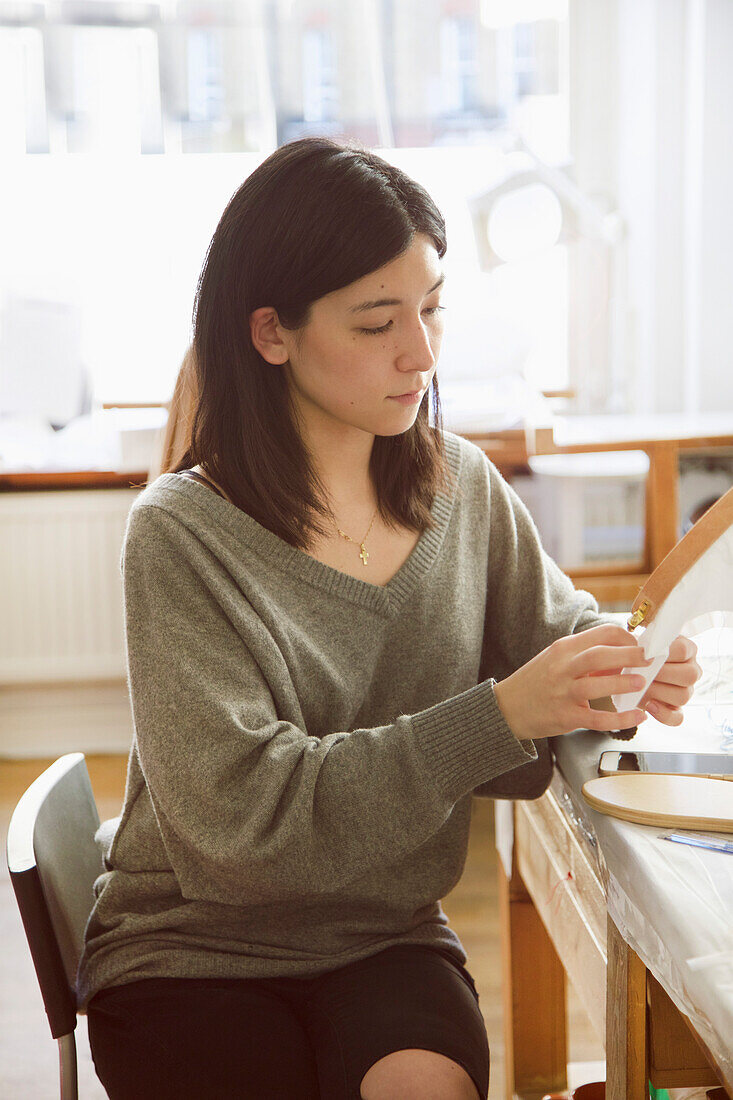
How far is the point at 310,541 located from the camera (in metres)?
1.06

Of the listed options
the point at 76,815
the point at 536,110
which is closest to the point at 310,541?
the point at 76,815

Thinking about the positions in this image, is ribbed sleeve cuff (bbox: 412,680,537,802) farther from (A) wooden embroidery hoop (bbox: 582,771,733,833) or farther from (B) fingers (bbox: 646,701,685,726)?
(B) fingers (bbox: 646,701,685,726)

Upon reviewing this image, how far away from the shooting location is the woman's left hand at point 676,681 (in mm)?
970

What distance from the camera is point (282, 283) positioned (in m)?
0.98

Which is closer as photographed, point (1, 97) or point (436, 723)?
point (436, 723)

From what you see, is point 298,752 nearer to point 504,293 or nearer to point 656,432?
point 656,432

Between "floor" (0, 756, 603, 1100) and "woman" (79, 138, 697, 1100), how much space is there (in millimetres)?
722

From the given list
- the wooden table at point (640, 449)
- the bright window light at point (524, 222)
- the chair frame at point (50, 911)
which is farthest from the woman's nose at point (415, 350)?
the bright window light at point (524, 222)

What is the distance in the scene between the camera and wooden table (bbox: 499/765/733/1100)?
83 centimetres

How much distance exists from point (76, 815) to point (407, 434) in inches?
19.6

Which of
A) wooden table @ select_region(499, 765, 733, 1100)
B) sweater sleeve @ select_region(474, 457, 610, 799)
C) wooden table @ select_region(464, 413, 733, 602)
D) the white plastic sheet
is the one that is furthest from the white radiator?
the white plastic sheet

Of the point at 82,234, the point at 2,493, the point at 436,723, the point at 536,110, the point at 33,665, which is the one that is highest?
the point at 536,110

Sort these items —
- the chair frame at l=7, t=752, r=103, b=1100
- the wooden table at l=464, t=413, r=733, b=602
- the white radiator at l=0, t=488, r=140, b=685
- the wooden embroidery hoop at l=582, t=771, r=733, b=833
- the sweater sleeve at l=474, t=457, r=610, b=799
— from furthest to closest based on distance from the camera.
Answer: the white radiator at l=0, t=488, r=140, b=685 → the wooden table at l=464, t=413, r=733, b=602 → the sweater sleeve at l=474, t=457, r=610, b=799 → the chair frame at l=7, t=752, r=103, b=1100 → the wooden embroidery hoop at l=582, t=771, r=733, b=833

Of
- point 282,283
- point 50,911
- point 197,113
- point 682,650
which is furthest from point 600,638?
point 197,113
